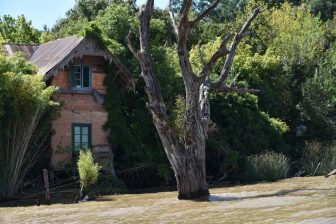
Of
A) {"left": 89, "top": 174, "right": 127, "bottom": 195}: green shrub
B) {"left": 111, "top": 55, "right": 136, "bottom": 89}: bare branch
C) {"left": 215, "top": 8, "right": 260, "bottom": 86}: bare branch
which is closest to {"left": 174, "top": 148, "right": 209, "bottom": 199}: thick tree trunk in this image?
{"left": 215, "top": 8, "right": 260, "bottom": 86}: bare branch

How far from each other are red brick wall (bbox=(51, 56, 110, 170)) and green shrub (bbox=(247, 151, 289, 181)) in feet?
21.5

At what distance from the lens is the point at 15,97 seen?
23.2m

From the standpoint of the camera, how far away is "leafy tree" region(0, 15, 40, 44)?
3941 centimetres

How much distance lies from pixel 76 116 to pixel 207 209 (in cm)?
1207

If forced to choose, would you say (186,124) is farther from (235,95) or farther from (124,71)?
(235,95)

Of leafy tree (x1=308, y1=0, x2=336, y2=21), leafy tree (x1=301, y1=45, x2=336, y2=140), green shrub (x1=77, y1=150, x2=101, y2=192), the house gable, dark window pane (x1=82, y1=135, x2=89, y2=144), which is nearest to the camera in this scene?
green shrub (x1=77, y1=150, x2=101, y2=192)

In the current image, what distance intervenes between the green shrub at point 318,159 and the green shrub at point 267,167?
2.12 metres

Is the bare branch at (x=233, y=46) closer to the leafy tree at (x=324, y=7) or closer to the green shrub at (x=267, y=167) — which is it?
the green shrub at (x=267, y=167)

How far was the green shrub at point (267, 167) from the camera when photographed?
28750 millimetres

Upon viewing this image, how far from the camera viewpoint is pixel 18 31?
130 ft

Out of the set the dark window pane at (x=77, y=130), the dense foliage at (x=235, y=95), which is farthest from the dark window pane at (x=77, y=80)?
the dark window pane at (x=77, y=130)

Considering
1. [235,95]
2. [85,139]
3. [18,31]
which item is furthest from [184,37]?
[18,31]

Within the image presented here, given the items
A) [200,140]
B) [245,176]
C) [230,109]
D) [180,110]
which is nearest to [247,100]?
[230,109]

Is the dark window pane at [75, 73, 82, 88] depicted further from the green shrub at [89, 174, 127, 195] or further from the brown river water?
the brown river water
